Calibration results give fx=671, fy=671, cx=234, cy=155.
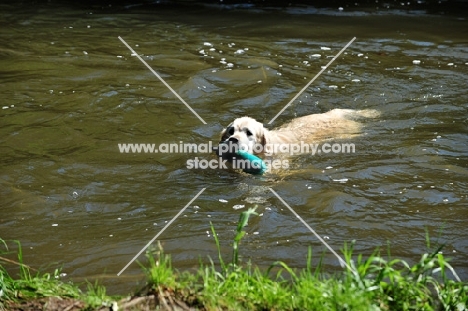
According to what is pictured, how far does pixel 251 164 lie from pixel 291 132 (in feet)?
4.08

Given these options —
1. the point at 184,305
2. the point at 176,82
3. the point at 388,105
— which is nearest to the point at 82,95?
the point at 176,82

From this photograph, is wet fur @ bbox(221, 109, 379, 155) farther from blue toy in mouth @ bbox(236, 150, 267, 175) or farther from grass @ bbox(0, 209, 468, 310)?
grass @ bbox(0, 209, 468, 310)

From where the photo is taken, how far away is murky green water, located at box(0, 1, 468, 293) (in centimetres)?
548

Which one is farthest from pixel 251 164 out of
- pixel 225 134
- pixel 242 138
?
pixel 225 134

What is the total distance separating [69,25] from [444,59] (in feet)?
23.1

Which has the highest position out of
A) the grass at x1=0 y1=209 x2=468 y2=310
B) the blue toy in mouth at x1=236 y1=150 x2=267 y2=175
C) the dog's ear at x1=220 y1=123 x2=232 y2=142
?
the grass at x1=0 y1=209 x2=468 y2=310

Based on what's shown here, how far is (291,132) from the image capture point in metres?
8.22

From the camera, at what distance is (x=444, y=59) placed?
10.7m

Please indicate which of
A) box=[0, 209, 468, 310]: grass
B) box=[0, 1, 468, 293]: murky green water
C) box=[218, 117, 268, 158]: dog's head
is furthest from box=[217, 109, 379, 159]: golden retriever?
box=[0, 209, 468, 310]: grass

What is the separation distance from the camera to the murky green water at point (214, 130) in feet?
18.0

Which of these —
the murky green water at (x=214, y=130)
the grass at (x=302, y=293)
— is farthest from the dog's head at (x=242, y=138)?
the grass at (x=302, y=293)

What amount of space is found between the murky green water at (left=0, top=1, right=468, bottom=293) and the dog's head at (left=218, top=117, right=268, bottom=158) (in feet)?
0.98

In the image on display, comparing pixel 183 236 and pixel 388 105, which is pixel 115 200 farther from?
pixel 388 105

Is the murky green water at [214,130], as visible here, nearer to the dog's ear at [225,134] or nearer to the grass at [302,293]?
the dog's ear at [225,134]
